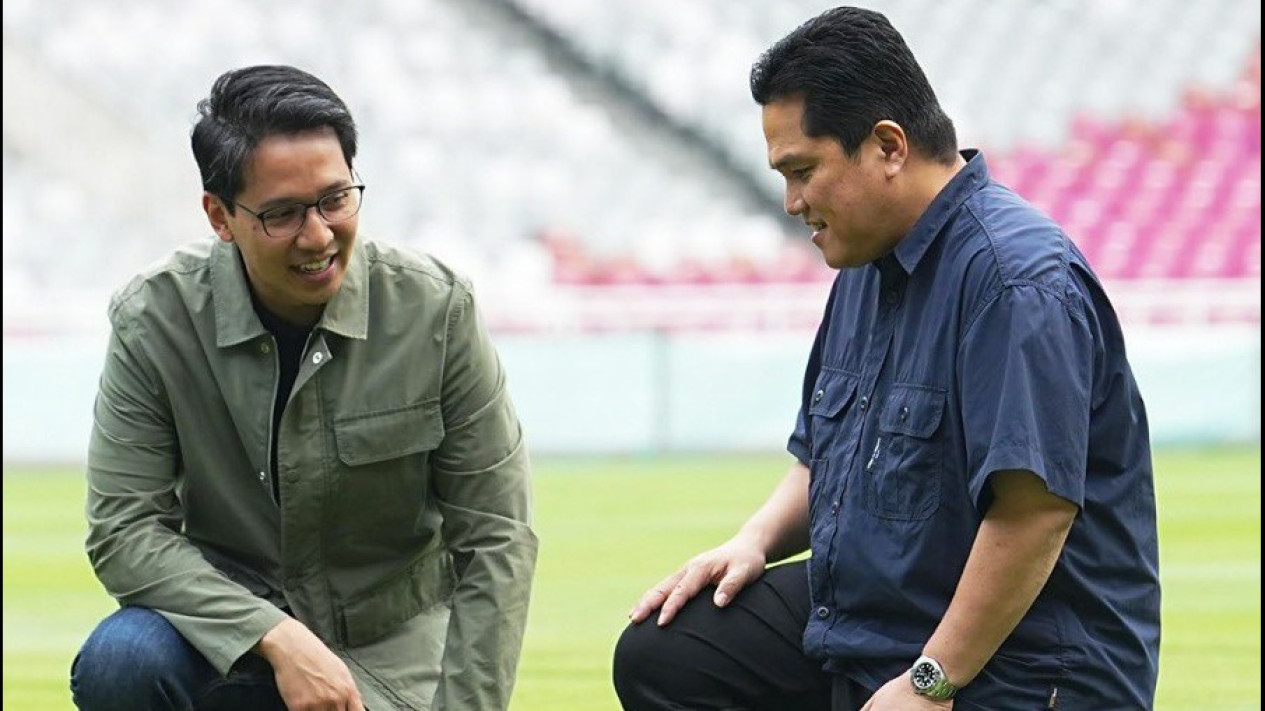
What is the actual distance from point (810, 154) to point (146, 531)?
1.21 m

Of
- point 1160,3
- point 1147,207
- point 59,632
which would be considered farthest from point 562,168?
point 59,632

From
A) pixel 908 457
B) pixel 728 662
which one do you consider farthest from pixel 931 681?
pixel 728 662

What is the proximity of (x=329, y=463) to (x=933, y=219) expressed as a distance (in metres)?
1.06

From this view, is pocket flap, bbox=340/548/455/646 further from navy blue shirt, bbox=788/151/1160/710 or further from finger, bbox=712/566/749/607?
navy blue shirt, bbox=788/151/1160/710

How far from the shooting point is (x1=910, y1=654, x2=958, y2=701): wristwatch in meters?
2.53

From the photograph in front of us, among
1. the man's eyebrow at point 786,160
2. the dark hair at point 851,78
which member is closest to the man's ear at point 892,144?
the dark hair at point 851,78

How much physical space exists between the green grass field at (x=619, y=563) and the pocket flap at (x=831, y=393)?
1991 mm

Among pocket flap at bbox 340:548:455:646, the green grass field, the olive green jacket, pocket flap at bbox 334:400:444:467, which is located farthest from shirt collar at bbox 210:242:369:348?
the green grass field

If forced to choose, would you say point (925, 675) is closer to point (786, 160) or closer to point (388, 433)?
point (786, 160)

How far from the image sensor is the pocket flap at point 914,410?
2.60 metres

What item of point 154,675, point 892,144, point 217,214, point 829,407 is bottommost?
point 154,675

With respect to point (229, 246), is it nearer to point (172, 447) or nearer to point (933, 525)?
point (172, 447)

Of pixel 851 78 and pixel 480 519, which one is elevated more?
pixel 851 78

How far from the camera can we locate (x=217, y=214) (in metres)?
3.03
